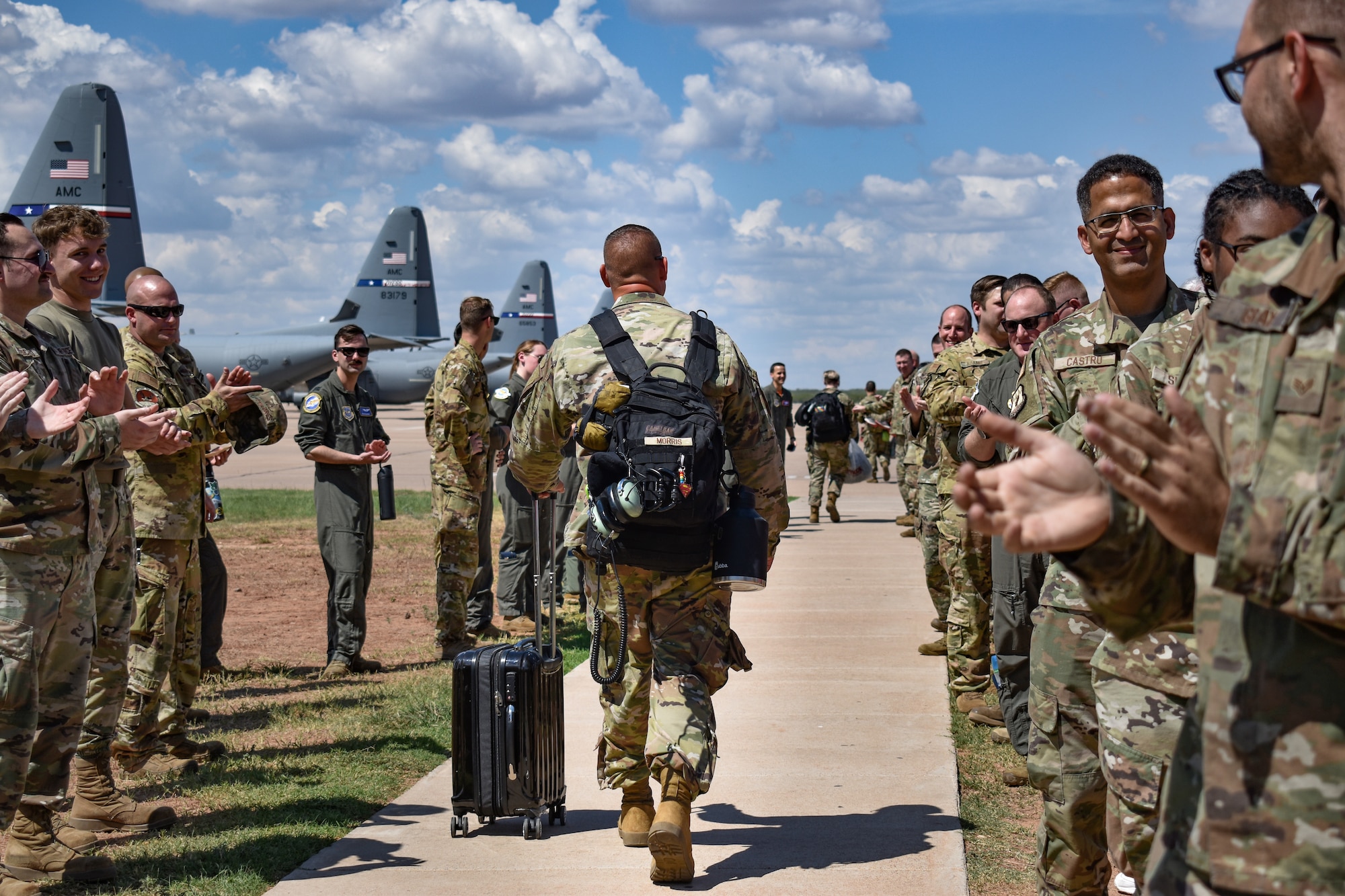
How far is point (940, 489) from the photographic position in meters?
7.61

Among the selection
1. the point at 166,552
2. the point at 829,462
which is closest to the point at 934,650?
the point at 166,552

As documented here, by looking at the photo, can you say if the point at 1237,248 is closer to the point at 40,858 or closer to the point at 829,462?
the point at 40,858

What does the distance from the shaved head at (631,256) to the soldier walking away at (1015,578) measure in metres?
1.55

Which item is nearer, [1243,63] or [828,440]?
[1243,63]

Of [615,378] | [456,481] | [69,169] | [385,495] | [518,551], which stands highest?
[69,169]

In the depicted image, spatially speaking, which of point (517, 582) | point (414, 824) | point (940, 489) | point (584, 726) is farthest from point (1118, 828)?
point (517, 582)

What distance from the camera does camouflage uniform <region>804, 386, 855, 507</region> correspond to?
16.9 m

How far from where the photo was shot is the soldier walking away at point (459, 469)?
880cm

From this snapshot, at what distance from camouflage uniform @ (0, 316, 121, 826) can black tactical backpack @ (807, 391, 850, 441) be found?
493 inches

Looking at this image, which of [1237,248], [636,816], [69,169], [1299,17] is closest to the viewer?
[1299,17]

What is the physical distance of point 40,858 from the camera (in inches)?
178

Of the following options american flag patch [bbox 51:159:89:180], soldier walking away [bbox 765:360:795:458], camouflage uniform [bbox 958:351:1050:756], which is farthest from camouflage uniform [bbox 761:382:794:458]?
american flag patch [bbox 51:159:89:180]

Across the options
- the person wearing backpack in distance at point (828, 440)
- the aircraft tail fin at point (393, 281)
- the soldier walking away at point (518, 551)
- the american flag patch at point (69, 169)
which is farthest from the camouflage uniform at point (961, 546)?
the aircraft tail fin at point (393, 281)

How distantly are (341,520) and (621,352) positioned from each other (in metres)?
4.37
